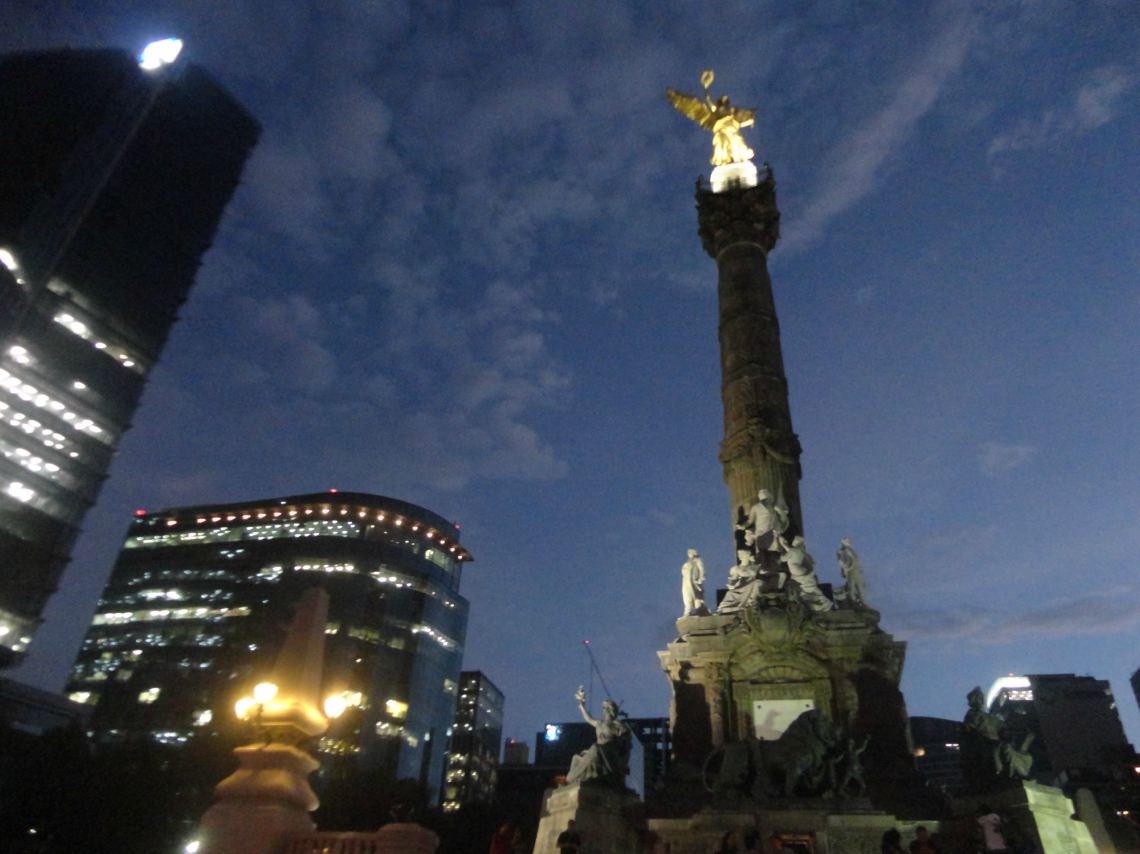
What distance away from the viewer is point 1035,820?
1608 centimetres

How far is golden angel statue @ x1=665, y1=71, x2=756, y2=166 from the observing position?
39.2m

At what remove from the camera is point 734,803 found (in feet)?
58.5

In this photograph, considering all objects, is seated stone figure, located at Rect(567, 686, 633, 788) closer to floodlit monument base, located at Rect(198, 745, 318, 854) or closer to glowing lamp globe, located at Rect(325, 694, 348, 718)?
glowing lamp globe, located at Rect(325, 694, 348, 718)

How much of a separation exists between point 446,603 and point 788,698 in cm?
6932

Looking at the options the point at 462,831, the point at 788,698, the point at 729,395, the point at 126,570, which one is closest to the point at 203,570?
the point at 126,570

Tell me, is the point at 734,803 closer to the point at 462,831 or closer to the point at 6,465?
the point at 462,831

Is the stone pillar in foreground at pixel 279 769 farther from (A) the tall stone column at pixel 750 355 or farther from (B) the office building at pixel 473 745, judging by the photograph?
(B) the office building at pixel 473 745

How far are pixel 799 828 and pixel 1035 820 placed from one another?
4.48 meters

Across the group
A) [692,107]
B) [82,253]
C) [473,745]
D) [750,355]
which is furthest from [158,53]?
[473,745]

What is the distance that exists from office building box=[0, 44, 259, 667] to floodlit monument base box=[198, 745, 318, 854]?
48.4 meters

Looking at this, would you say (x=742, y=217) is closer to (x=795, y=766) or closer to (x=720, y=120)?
(x=720, y=120)

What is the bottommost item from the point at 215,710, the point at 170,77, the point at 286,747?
the point at 286,747

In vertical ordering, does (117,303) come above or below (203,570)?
above

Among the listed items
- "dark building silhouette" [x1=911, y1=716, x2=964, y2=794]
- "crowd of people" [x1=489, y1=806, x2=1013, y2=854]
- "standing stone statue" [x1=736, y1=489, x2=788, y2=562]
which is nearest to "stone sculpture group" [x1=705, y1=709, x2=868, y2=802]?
"crowd of people" [x1=489, y1=806, x2=1013, y2=854]
